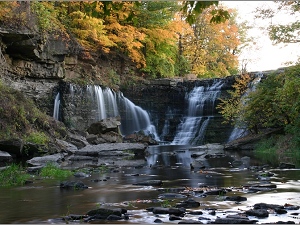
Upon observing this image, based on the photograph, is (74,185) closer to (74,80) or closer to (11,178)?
(11,178)

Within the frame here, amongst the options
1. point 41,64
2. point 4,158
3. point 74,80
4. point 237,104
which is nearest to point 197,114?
point 237,104

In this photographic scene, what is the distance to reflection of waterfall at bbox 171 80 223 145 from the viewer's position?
29891 mm

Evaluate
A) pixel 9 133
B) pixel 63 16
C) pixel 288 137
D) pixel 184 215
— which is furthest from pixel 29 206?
pixel 63 16

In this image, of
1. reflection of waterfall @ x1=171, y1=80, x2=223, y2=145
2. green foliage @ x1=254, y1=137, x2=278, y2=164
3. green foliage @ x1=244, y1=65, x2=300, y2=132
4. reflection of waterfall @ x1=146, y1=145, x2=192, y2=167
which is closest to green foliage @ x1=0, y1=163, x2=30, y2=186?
reflection of waterfall @ x1=146, y1=145, x2=192, y2=167

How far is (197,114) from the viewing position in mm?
31609

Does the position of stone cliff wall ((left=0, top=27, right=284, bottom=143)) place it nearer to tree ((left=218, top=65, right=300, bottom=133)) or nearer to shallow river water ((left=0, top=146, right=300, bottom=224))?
tree ((left=218, top=65, right=300, bottom=133))

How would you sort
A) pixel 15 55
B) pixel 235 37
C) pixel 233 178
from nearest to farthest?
pixel 233 178
pixel 15 55
pixel 235 37

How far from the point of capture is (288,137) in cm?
2019

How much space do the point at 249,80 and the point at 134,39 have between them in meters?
9.69

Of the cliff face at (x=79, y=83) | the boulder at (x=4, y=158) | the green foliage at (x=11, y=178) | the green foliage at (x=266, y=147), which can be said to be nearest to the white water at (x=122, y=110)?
the cliff face at (x=79, y=83)

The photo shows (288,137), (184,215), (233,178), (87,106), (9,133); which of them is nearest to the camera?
(184,215)

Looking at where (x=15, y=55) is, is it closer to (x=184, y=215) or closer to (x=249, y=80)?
(x=249, y=80)

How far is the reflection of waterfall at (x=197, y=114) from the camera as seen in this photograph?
2989cm

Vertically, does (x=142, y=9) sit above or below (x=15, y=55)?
above
